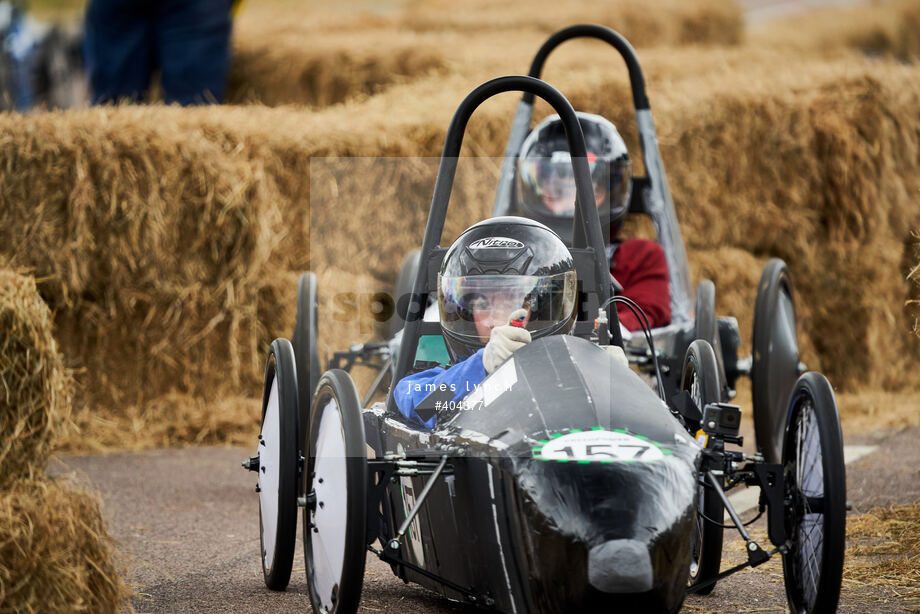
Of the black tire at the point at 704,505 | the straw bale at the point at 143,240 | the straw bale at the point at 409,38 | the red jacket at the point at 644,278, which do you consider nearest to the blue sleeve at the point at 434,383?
the black tire at the point at 704,505

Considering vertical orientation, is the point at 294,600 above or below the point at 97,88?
below

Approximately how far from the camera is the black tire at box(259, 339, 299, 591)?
16.0 ft

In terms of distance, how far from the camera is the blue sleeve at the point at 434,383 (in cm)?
453

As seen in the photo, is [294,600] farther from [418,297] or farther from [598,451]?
[598,451]

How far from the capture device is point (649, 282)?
729cm

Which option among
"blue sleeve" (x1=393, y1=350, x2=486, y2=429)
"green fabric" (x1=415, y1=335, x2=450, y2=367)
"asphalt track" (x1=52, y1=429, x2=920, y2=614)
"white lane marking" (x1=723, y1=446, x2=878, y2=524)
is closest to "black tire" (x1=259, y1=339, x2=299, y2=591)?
"asphalt track" (x1=52, y1=429, x2=920, y2=614)

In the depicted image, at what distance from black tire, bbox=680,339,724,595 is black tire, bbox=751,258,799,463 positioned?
5.60 ft

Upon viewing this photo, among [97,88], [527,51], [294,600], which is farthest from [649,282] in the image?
[97,88]

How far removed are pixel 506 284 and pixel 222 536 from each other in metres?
2.46

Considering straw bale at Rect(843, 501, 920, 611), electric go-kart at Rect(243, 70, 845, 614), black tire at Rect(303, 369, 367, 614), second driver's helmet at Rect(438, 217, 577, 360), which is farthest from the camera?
straw bale at Rect(843, 501, 920, 611)

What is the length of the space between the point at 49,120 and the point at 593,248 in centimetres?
501

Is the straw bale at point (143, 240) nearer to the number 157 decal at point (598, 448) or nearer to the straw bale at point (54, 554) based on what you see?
the straw bale at point (54, 554)

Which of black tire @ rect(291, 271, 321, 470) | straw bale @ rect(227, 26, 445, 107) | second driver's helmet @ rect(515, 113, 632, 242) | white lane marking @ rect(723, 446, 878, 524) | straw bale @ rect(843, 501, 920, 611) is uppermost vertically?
straw bale @ rect(227, 26, 445, 107)

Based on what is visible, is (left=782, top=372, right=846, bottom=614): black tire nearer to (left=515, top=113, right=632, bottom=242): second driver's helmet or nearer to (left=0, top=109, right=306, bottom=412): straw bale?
(left=515, top=113, right=632, bottom=242): second driver's helmet
